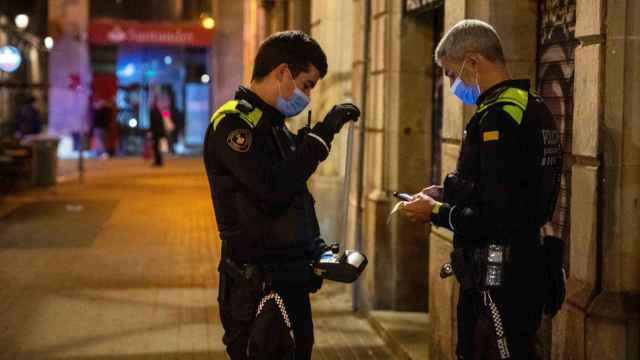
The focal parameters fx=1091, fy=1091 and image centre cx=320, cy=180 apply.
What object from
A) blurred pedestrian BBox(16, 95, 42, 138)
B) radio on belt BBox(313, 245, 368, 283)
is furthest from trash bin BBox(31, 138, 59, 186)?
radio on belt BBox(313, 245, 368, 283)

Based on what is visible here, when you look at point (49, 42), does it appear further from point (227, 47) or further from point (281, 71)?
point (281, 71)

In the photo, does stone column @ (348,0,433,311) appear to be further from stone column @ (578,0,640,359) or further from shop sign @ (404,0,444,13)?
stone column @ (578,0,640,359)

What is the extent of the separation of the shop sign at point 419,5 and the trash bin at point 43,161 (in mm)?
14187

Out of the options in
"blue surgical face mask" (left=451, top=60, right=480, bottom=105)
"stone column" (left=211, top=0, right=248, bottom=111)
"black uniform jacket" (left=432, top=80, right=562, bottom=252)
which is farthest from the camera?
"stone column" (left=211, top=0, right=248, bottom=111)

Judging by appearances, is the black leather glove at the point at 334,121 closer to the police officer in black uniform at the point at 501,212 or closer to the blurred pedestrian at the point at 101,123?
the police officer in black uniform at the point at 501,212

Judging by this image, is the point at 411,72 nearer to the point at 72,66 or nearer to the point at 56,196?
the point at 56,196

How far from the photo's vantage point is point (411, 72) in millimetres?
9617

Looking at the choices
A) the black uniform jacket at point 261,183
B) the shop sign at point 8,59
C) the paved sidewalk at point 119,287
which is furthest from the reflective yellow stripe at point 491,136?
the shop sign at point 8,59

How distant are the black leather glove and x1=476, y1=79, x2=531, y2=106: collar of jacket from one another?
56 centimetres

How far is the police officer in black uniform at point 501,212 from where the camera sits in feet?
14.8

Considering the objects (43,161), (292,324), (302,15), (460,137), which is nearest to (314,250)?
(292,324)

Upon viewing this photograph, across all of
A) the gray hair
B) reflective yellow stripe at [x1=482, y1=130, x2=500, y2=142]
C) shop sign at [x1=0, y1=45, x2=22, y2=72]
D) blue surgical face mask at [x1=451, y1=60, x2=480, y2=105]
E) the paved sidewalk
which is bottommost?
the paved sidewalk

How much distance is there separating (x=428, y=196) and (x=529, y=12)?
7.84 feet

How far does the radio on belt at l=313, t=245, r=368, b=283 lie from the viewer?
4.73m
